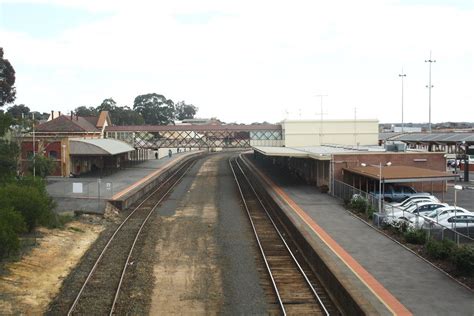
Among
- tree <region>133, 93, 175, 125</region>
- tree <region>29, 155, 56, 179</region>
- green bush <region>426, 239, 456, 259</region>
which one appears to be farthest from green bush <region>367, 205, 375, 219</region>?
tree <region>133, 93, 175, 125</region>

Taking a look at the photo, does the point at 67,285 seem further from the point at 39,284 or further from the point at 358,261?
the point at 358,261

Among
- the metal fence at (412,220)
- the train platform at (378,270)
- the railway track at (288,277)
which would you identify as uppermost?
the metal fence at (412,220)

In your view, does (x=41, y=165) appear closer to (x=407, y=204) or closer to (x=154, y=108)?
(x=407, y=204)

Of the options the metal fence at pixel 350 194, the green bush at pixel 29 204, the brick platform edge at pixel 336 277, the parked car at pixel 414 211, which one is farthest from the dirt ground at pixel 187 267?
the parked car at pixel 414 211

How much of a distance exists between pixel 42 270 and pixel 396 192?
2026 cm

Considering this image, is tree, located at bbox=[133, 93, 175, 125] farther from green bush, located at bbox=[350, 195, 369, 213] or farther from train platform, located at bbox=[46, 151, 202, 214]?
green bush, located at bbox=[350, 195, 369, 213]

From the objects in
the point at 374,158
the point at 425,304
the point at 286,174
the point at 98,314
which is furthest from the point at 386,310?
the point at 286,174

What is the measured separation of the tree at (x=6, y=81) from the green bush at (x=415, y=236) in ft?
197

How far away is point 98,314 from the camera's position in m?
13.9

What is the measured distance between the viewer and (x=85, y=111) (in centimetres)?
16112

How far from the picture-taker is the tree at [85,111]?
513 feet

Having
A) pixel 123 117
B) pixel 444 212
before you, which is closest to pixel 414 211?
pixel 444 212

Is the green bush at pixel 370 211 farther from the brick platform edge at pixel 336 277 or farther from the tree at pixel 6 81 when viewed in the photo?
the tree at pixel 6 81

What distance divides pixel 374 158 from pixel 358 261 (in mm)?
21197
